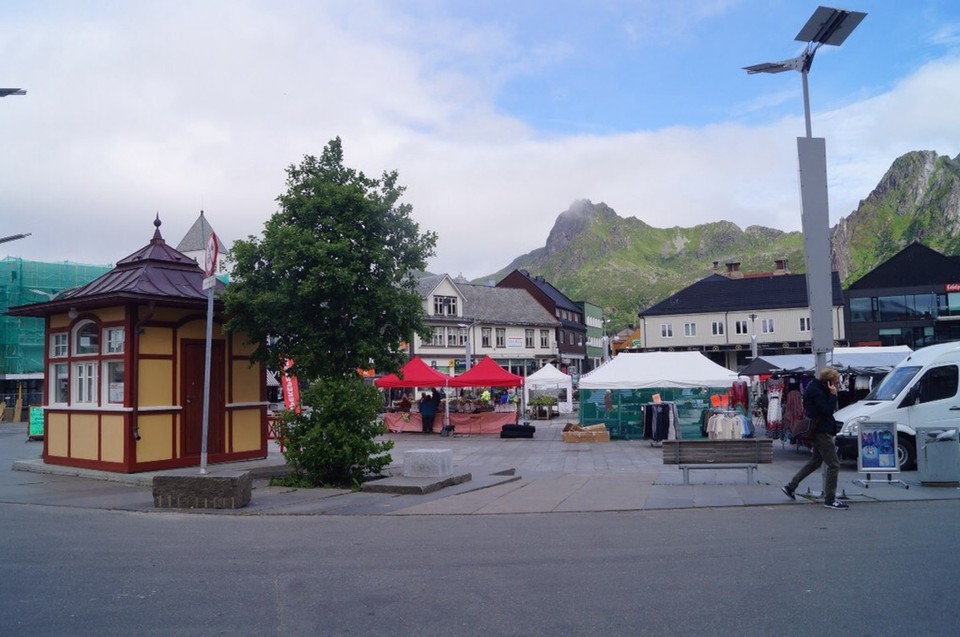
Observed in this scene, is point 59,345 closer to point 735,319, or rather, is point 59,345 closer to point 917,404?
point 917,404

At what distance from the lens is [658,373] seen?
25.7 metres

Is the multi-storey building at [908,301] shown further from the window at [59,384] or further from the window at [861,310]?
the window at [59,384]

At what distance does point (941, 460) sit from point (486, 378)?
20.2 m

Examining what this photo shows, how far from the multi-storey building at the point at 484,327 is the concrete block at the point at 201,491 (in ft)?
161

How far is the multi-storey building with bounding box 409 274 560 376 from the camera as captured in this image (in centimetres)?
6694

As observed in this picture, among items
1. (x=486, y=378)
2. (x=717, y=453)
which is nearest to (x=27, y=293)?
(x=486, y=378)

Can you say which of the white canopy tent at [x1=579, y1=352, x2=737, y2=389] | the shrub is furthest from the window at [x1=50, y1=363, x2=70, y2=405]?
the white canopy tent at [x1=579, y1=352, x2=737, y2=389]

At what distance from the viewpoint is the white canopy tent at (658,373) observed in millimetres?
25312

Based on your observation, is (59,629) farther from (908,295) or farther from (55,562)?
(908,295)

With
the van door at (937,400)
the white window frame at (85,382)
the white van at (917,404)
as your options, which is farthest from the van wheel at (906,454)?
the white window frame at (85,382)

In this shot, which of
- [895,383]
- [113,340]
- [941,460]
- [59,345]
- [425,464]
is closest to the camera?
[941,460]

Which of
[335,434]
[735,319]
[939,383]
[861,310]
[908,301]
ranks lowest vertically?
[335,434]

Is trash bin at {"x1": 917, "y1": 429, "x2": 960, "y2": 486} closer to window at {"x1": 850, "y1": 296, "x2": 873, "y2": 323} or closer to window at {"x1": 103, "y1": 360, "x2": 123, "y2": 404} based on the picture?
window at {"x1": 103, "y1": 360, "x2": 123, "y2": 404}

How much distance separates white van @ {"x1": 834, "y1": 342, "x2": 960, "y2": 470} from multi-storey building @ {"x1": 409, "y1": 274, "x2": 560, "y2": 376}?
46075 millimetres
